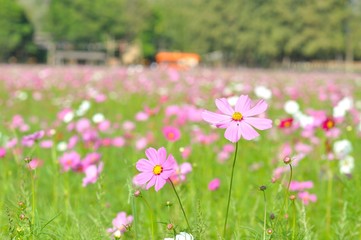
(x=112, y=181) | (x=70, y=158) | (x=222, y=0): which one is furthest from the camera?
(x=222, y=0)

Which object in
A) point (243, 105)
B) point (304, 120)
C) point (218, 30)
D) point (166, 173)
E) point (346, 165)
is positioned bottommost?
point (346, 165)

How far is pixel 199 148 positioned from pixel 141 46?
47.9 m

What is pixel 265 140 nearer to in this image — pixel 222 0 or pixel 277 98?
pixel 277 98

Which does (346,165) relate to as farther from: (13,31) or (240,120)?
(13,31)

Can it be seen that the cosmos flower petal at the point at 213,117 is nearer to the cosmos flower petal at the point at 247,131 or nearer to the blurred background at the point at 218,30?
the cosmos flower petal at the point at 247,131

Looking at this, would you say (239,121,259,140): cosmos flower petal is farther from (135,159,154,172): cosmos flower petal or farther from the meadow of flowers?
(135,159,154,172): cosmos flower petal

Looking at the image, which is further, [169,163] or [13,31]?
[13,31]

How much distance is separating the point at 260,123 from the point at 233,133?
0.15ft

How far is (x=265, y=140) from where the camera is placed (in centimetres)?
374

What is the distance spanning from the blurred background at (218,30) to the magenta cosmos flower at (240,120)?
3202 cm

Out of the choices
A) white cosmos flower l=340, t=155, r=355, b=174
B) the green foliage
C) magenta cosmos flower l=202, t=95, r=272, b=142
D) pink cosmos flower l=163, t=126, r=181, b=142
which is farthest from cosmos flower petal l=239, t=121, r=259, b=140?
the green foliage

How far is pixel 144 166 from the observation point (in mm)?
798

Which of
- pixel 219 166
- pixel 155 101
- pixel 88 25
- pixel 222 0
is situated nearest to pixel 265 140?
pixel 219 166

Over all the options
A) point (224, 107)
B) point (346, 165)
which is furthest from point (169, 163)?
point (346, 165)
